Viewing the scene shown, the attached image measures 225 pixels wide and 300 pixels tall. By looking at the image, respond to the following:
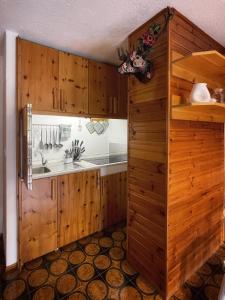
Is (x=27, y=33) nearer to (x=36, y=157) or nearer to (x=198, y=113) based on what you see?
(x=36, y=157)

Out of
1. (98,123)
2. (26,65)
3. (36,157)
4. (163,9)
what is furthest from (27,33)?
(98,123)

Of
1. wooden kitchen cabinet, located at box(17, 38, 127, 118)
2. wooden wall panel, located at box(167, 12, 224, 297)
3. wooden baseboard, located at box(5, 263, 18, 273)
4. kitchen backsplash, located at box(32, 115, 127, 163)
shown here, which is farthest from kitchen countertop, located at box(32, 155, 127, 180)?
wooden wall panel, located at box(167, 12, 224, 297)

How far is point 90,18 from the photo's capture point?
4.62ft

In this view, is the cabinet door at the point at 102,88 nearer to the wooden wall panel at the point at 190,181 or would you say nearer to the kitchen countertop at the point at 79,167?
the kitchen countertop at the point at 79,167

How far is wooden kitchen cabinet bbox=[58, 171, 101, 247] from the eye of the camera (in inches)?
77.1

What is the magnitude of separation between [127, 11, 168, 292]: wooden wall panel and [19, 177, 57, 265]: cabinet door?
834 millimetres

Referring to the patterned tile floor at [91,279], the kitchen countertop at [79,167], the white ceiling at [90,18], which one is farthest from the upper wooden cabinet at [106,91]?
the patterned tile floor at [91,279]

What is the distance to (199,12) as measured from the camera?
1.32 m

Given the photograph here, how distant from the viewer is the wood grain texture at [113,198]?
2.32 meters

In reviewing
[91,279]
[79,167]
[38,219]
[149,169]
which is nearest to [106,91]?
[79,167]

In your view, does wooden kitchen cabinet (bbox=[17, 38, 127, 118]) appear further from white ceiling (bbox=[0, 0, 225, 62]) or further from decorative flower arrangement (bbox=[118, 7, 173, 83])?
decorative flower arrangement (bbox=[118, 7, 173, 83])

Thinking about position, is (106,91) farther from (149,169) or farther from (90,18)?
(149,169)

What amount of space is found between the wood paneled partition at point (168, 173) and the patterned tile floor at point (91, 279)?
4.0 inches

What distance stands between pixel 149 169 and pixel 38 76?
4.67 ft
